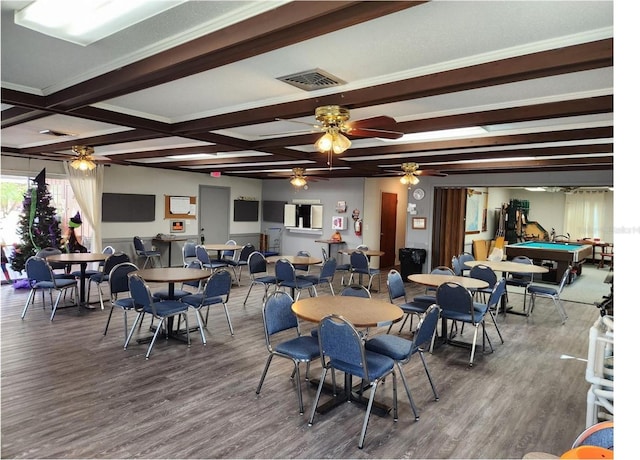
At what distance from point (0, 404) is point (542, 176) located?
9.18m

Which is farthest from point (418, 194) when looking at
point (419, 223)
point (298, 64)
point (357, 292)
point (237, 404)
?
point (237, 404)

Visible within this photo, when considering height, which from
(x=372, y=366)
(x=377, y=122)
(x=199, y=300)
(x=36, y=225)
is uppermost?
(x=377, y=122)

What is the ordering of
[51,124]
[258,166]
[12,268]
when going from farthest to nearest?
[258,166] → [12,268] → [51,124]

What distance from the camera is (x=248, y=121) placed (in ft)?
13.2

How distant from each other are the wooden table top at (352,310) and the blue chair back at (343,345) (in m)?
0.17

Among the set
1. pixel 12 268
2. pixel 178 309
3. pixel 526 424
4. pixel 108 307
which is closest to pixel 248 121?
pixel 178 309

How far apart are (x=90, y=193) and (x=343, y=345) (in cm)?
803

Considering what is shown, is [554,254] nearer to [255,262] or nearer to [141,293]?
[255,262]

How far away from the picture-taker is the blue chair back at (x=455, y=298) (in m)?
4.40

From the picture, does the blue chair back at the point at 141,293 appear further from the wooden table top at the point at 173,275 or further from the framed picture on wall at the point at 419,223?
the framed picture on wall at the point at 419,223

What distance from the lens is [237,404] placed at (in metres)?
3.28

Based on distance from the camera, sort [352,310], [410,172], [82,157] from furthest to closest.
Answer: [410,172], [82,157], [352,310]
